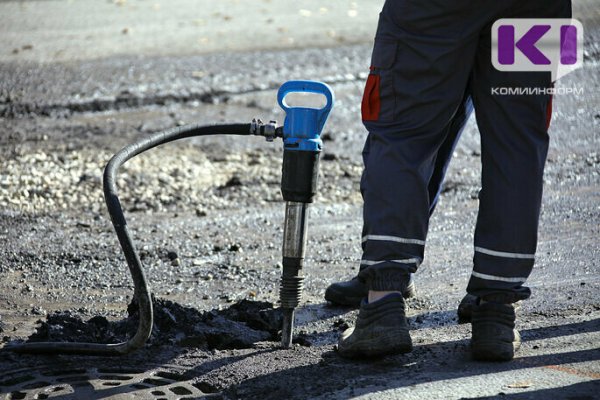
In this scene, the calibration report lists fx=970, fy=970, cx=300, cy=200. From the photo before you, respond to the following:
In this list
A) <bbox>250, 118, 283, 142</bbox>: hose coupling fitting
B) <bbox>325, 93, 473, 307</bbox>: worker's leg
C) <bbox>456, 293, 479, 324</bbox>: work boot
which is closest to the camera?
<bbox>250, 118, 283, 142</bbox>: hose coupling fitting

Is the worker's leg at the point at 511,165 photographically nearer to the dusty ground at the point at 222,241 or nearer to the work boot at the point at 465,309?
the dusty ground at the point at 222,241

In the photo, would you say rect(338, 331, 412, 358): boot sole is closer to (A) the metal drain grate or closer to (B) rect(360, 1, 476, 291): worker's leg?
(B) rect(360, 1, 476, 291): worker's leg

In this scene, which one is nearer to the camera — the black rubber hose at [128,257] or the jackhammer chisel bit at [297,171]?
the black rubber hose at [128,257]

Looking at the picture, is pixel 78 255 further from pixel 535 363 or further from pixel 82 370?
pixel 535 363

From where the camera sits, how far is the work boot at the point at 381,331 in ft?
11.1

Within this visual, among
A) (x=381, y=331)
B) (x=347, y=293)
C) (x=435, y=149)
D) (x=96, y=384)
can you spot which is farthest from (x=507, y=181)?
(x=96, y=384)

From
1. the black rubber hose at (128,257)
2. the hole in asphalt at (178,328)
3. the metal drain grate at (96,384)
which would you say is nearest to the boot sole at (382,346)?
the hole in asphalt at (178,328)

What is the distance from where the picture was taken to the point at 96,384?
3279 mm

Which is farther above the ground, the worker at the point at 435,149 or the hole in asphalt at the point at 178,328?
the worker at the point at 435,149

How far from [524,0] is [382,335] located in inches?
50.1

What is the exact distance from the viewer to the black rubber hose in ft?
10.6

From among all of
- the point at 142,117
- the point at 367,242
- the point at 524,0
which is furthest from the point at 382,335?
the point at 142,117

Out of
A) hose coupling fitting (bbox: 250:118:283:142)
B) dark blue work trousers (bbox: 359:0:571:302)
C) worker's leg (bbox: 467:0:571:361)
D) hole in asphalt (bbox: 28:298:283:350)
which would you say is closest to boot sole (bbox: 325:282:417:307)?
hole in asphalt (bbox: 28:298:283:350)

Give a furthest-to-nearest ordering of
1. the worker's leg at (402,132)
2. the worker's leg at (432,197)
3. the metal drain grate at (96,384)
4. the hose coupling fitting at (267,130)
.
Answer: the worker's leg at (432,197) < the hose coupling fitting at (267,130) < the worker's leg at (402,132) < the metal drain grate at (96,384)
